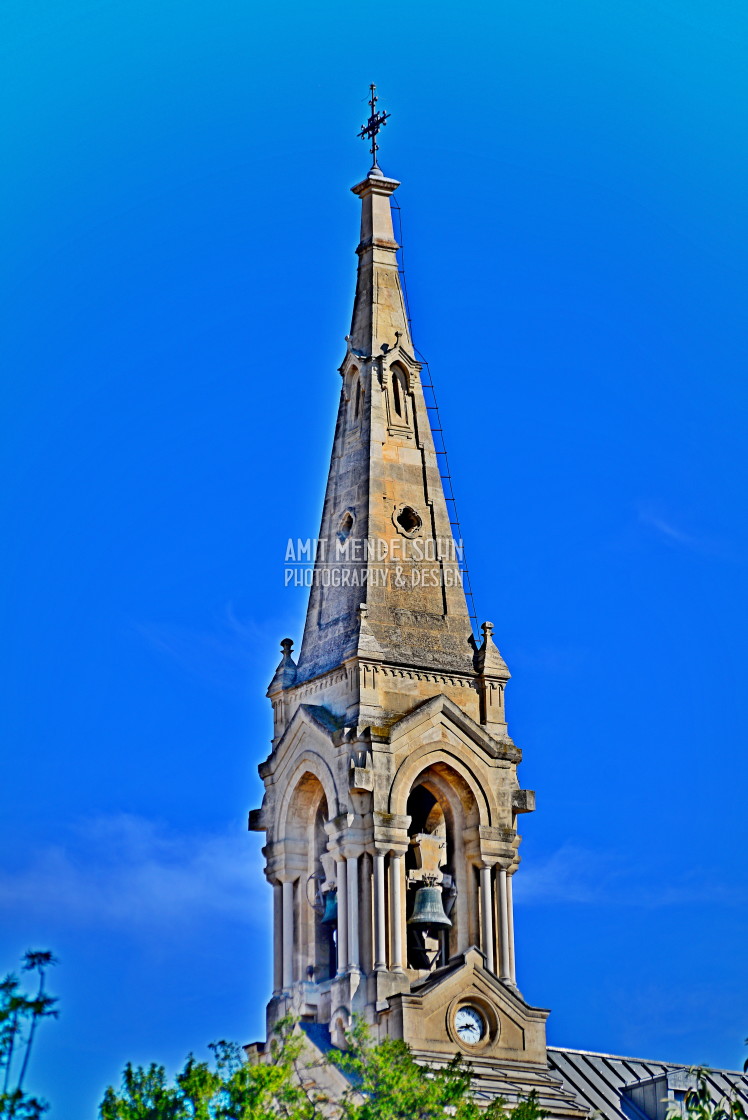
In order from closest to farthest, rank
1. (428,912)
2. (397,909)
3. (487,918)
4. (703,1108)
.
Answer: (703,1108) → (397,909) → (428,912) → (487,918)

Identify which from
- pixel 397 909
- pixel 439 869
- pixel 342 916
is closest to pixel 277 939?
pixel 342 916

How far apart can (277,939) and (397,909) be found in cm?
459

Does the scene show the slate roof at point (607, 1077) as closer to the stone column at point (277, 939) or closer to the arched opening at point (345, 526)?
the stone column at point (277, 939)

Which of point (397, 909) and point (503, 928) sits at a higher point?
point (503, 928)

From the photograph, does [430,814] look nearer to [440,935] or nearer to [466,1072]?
[440,935]

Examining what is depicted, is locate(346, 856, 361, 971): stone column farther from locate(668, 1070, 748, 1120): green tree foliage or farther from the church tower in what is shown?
locate(668, 1070, 748, 1120): green tree foliage

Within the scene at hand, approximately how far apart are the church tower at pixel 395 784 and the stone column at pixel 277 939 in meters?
0.06

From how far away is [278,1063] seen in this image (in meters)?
68.3

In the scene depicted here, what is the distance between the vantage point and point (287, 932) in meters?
75.1

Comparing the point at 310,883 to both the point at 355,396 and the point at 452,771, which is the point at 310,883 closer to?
the point at 452,771

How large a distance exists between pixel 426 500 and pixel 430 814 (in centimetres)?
870

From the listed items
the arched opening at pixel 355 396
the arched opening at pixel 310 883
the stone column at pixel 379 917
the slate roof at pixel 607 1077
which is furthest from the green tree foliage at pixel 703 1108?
the arched opening at pixel 355 396

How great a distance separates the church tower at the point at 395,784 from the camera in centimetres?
7175

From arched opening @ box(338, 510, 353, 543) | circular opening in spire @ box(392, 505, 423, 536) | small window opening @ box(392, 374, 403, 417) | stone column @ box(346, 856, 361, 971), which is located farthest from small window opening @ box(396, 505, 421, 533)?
stone column @ box(346, 856, 361, 971)
